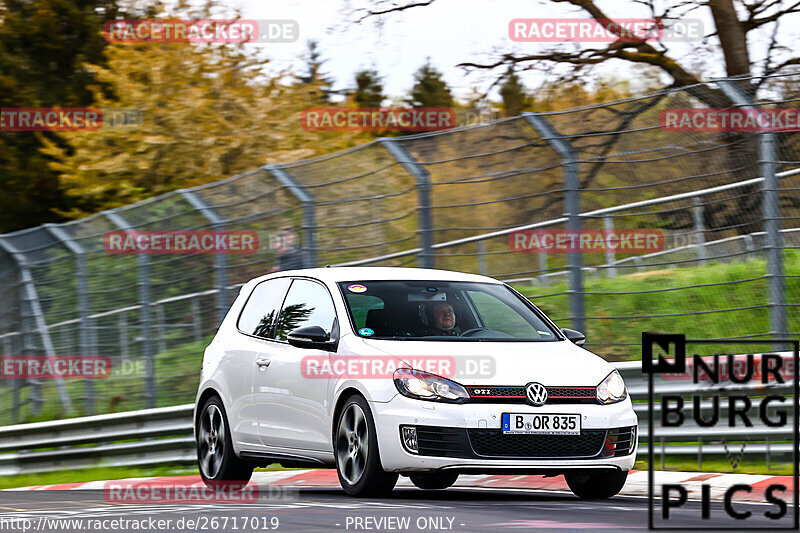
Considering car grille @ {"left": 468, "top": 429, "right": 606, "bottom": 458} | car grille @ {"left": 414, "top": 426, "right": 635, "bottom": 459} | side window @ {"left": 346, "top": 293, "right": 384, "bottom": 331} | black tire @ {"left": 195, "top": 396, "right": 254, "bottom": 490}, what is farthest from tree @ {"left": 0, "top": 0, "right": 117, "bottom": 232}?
car grille @ {"left": 468, "top": 429, "right": 606, "bottom": 458}

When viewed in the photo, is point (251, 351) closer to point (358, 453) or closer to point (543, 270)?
point (358, 453)

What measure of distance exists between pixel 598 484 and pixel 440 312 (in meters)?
1.63

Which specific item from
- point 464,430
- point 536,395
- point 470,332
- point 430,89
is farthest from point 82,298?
point 430,89

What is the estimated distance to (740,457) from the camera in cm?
1005

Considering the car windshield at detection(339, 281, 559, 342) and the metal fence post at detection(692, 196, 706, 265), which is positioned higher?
the metal fence post at detection(692, 196, 706, 265)

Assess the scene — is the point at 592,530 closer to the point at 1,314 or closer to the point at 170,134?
the point at 1,314

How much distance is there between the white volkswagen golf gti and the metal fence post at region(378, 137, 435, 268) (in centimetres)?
219

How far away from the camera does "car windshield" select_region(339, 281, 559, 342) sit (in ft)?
31.1

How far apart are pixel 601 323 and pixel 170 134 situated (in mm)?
20977

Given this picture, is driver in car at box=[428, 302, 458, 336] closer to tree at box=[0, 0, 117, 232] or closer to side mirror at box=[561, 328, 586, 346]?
side mirror at box=[561, 328, 586, 346]

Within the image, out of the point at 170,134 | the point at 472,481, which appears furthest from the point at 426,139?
the point at 170,134

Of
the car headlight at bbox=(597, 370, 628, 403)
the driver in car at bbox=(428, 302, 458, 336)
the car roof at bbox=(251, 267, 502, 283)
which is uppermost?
the car roof at bbox=(251, 267, 502, 283)

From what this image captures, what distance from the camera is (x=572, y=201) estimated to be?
11.5 meters

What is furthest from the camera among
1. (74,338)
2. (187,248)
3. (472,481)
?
(74,338)
